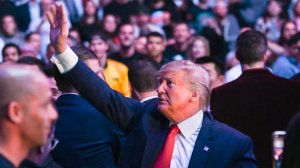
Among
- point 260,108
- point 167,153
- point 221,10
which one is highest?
point 167,153

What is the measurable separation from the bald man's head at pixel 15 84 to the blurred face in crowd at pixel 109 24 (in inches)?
536

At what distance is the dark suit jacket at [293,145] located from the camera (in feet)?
21.0

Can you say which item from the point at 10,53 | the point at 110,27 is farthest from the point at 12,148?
the point at 110,27

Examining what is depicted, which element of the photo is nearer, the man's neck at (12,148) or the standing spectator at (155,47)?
the man's neck at (12,148)

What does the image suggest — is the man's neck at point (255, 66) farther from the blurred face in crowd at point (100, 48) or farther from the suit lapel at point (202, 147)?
the blurred face in crowd at point (100, 48)

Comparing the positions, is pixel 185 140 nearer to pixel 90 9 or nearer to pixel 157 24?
pixel 157 24

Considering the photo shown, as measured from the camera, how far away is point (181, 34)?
17.0 meters

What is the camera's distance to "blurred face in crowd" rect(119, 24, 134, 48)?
15906 millimetres

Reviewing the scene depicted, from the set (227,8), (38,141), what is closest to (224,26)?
(227,8)

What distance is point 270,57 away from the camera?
15.4 meters

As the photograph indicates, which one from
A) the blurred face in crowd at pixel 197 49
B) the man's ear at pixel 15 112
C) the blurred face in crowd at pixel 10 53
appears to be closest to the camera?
the man's ear at pixel 15 112

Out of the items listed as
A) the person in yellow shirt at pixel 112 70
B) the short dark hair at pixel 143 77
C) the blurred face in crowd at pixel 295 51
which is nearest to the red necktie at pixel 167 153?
the short dark hair at pixel 143 77

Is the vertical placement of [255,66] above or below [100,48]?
above

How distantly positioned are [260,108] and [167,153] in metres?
1.95
